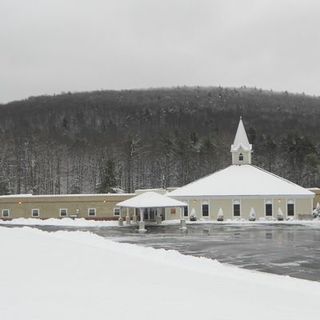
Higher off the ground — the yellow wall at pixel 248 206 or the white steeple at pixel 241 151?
the white steeple at pixel 241 151

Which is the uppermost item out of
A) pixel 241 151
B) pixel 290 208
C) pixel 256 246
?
pixel 241 151

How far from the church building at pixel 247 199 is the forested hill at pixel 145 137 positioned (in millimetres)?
25595

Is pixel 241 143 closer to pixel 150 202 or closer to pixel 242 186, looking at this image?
pixel 242 186

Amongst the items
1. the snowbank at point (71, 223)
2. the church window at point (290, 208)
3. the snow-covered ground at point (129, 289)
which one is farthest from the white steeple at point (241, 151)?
the snow-covered ground at point (129, 289)

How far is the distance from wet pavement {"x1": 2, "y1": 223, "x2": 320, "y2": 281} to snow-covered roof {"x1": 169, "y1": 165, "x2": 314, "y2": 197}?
8.96 meters

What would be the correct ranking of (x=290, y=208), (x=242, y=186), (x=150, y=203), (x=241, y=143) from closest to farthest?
(x=150, y=203) < (x=290, y=208) < (x=242, y=186) < (x=241, y=143)

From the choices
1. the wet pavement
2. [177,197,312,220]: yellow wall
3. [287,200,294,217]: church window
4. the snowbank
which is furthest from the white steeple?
the wet pavement

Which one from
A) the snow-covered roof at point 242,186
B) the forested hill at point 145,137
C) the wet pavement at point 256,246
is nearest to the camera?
the wet pavement at point 256,246

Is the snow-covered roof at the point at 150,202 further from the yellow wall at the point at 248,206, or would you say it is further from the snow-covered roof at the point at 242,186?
the yellow wall at the point at 248,206

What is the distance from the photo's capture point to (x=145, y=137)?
127062 mm

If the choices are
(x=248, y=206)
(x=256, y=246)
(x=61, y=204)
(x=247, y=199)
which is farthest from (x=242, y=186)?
(x=256, y=246)

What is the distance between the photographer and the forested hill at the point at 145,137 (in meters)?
96.8

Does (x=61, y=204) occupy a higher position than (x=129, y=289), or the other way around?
(x=61, y=204)

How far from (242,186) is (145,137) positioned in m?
75.9
